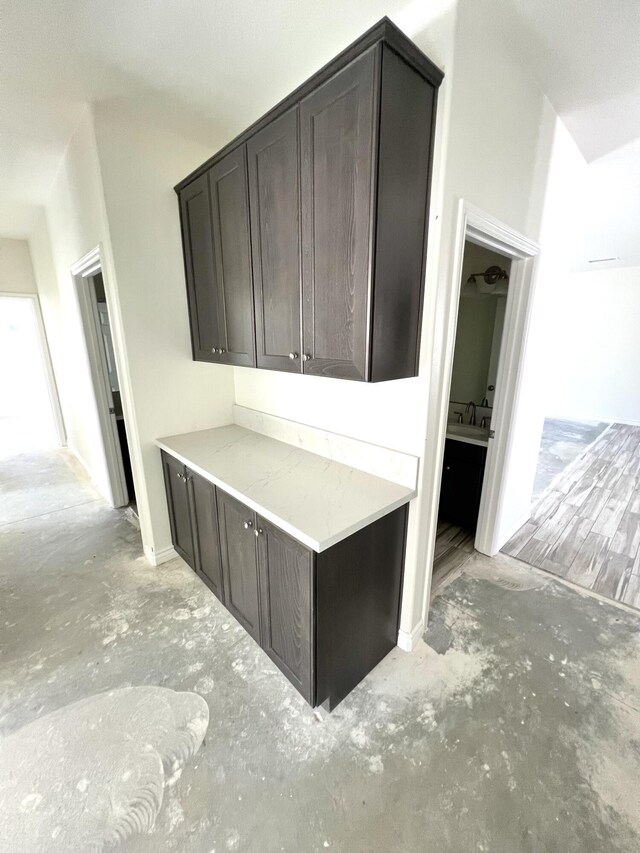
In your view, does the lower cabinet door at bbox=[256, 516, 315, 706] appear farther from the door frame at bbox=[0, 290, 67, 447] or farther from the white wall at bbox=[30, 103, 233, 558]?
the door frame at bbox=[0, 290, 67, 447]

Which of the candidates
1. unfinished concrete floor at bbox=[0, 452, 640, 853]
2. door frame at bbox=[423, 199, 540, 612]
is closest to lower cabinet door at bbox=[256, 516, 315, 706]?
unfinished concrete floor at bbox=[0, 452, 640, 853]

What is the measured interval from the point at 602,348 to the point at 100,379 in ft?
24.0

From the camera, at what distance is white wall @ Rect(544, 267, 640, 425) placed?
5699 mm

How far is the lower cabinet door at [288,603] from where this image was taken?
1333 millimetres

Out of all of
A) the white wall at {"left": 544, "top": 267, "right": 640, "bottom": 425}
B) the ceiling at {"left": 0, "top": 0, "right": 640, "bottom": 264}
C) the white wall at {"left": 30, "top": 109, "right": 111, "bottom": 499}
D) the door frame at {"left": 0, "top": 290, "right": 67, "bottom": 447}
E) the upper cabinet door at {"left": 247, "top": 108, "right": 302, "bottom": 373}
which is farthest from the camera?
the white wall at {"left": 544, "top": 267, "right": 640, "bottom": 425}

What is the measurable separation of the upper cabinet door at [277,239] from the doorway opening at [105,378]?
1566 mm

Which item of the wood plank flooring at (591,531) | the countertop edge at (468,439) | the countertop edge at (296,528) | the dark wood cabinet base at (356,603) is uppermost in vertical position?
the countertop edge at (296,528)

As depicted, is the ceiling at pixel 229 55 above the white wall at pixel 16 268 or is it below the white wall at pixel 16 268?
above

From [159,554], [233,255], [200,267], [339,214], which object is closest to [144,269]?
[200,267]

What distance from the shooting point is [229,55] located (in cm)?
151

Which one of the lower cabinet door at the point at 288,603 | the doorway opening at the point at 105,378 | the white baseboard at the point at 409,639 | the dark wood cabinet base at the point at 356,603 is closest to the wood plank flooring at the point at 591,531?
the white baseboard at the point at 409,639

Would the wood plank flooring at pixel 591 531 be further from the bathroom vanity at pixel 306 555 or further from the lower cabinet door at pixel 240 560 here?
the lower cabinet door at pixel 240 560

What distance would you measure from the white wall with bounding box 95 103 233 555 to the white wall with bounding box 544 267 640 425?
5.30m

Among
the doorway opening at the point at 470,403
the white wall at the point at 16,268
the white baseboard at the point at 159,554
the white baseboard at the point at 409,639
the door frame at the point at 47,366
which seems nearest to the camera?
the white baseboard at the point at 409,639
